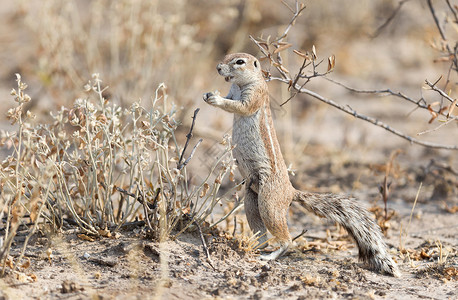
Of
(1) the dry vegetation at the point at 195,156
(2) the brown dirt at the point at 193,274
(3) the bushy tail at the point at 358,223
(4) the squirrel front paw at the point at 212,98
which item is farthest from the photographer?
(3) the bushy tail at the point at 358,223

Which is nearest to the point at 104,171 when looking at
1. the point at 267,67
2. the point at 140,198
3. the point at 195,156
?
the point at 140,198

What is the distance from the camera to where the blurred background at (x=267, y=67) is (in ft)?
21.4

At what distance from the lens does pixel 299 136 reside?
786 centimetres

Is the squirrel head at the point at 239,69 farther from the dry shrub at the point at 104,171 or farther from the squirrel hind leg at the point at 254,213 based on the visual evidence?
the squirrel hind leg at the point at 254,213

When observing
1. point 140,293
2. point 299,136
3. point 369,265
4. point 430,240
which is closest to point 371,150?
point 299,136

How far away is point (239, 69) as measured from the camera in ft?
12.1

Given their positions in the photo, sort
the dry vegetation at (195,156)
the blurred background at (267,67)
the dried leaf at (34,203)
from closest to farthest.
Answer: the dried leaf at (34,203) < the dry vegetation at (195,156) < the blurred background at (267,67)

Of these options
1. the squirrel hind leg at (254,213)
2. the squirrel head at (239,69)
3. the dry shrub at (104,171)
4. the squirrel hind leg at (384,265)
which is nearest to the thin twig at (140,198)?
the dry shrub at (104,171)

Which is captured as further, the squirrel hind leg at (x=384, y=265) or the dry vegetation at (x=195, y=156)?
the squirrel hind leg at (x=384, y=265)

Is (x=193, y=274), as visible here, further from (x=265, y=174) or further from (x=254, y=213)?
(x=265, y=174)

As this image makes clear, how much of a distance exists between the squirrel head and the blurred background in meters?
0.61

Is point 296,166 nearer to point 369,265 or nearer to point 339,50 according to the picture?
point 369,265

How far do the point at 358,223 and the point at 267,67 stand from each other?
12.3ft

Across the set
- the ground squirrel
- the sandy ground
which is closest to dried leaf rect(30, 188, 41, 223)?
the sandy ground
